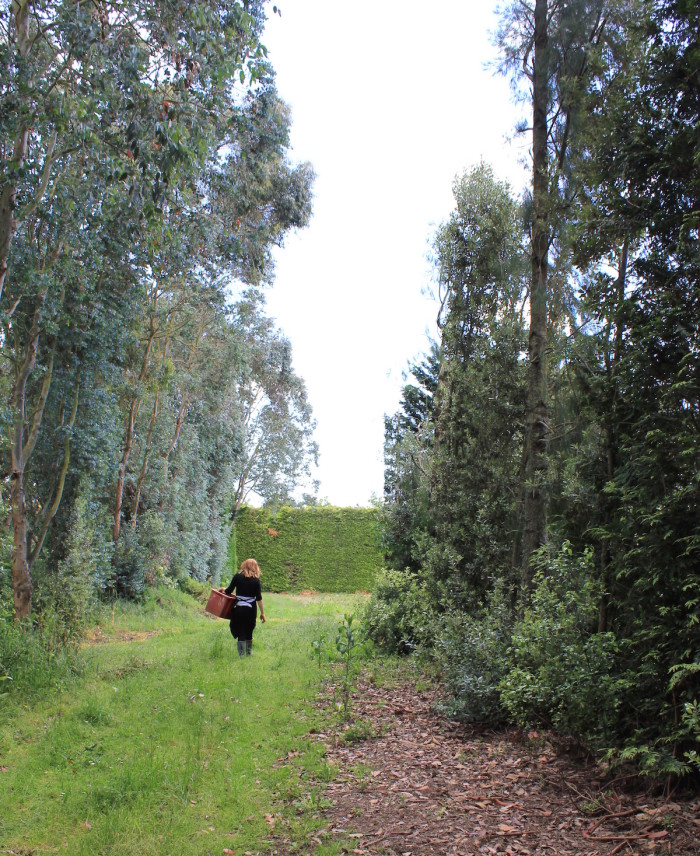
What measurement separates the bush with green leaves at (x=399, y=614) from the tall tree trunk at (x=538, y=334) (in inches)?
84.2

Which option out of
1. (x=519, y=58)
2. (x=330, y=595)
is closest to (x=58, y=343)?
(x=519, y=58)

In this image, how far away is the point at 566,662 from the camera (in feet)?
15.1

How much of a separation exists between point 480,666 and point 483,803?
Result: 6.50 feet

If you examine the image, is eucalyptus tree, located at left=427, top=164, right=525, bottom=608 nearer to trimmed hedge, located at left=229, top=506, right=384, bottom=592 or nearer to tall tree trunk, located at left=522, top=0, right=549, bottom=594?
tall tree trunk, located at left=522, top=0, right=549, bottom=594

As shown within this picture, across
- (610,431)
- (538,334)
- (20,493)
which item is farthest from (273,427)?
(610,431)

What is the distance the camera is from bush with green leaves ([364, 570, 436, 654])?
8.73 m

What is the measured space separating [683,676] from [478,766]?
1890 mm

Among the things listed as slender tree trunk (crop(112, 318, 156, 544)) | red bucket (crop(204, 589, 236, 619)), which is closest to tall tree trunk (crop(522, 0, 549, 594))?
red bucket (crop(204, 589, 236, 619))

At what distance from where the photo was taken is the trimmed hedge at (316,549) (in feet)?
78.4

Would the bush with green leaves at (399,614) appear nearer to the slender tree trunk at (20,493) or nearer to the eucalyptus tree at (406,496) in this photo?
the eucalyptus tree at (406,496)

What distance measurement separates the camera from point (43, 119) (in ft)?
19.5

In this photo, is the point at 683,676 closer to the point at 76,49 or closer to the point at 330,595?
the point at 76,49

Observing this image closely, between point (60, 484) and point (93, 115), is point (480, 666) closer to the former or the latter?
point (93, 115)

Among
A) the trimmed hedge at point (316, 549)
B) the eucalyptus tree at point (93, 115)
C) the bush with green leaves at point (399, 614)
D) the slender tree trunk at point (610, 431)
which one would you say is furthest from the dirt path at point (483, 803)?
the trimmed hedge at point (316, 549)
